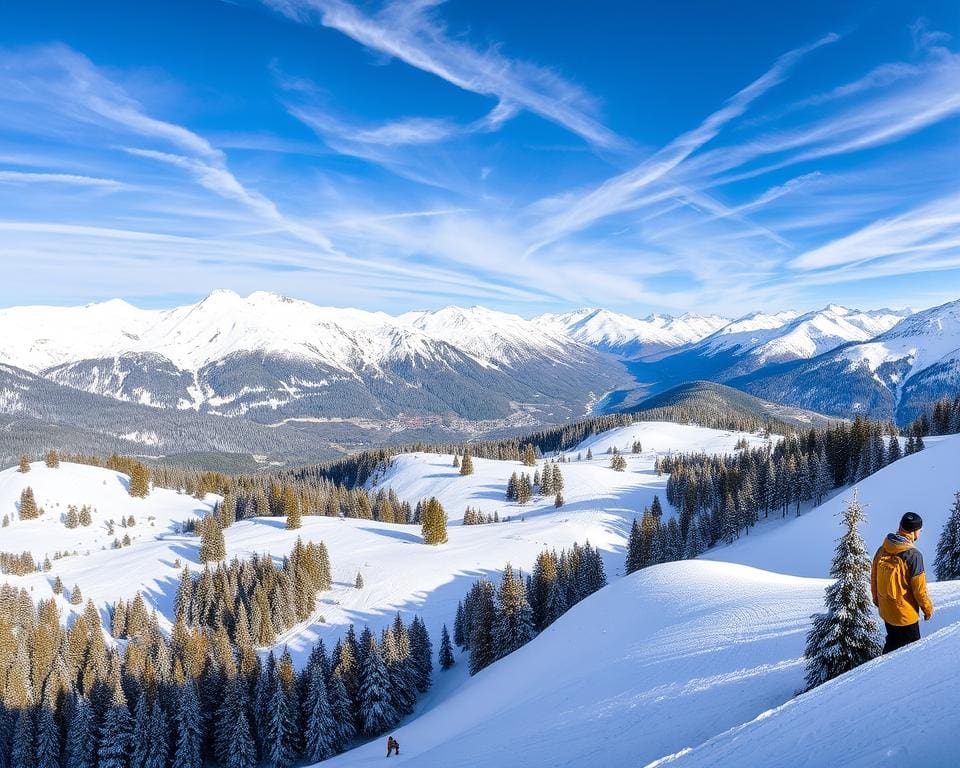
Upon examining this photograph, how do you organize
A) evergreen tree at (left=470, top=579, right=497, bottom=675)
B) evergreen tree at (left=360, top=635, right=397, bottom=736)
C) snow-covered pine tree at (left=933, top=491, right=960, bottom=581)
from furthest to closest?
evergreen tree at (left=470, top=579, right=497, bottom=675), evergreen tree at (left=360, top=635, right=397, bottom=736), snow-covered pine tree at (left=933, top=491, right=960, bottom=581)

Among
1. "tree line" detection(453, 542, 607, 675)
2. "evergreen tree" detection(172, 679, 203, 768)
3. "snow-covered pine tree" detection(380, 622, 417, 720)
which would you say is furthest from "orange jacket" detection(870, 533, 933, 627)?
"evergreen tree" detection(172, 679, 203, 768)

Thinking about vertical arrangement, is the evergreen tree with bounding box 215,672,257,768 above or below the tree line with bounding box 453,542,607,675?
below

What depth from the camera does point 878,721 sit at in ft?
29.8

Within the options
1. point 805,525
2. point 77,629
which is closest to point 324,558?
point 77,629

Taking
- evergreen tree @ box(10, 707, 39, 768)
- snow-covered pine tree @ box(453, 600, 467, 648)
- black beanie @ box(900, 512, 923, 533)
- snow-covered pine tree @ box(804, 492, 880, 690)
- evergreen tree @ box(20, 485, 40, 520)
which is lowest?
evergreen tree @ box(10, 707, 39, 768)

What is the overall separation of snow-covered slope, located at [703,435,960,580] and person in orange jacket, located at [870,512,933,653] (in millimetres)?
51744

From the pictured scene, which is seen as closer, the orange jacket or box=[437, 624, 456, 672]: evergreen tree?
the orange jacket

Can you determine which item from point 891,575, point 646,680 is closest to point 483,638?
point 646,680

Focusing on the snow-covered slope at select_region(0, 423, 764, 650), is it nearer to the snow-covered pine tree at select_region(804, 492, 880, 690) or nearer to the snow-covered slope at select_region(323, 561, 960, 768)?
the snow-covered slope at select_region(323, 561, 960, 768)

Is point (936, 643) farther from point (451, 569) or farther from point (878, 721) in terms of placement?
point (451, 569)

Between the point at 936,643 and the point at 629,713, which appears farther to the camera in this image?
the point at 629,713

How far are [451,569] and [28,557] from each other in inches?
3126

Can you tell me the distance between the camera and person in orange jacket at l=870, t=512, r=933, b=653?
10344 millimetres

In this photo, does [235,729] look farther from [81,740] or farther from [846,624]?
[846,624]
